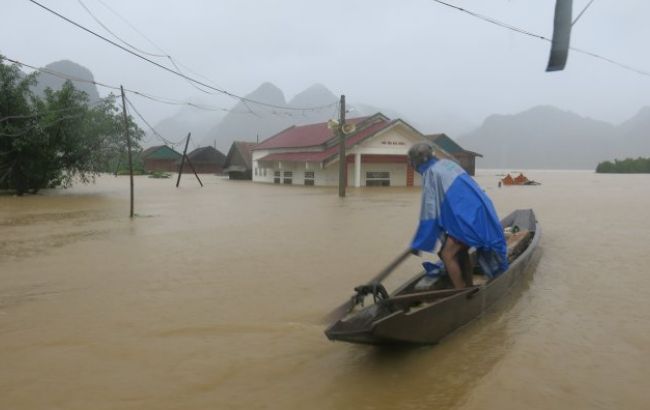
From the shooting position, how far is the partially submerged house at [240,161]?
140ft

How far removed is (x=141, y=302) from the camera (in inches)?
231

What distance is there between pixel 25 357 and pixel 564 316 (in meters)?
5.33

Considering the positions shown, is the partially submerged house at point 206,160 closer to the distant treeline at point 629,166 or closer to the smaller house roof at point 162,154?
the smaller house roof at point 162,154

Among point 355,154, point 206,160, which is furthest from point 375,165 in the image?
A: point 206,160

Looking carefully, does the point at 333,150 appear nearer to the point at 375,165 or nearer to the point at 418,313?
the point at 375,165

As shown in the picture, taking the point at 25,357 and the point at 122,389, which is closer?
the point at 122,389

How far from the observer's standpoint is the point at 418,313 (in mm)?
3932

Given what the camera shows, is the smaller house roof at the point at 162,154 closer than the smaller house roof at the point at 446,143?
No

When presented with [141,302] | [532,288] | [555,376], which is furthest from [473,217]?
[141,302]

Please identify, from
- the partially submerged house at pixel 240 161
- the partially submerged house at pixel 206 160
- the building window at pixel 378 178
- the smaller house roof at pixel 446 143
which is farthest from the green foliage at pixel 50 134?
the partially submerged house at pixel 206 160

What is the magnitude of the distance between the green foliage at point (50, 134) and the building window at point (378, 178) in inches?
557

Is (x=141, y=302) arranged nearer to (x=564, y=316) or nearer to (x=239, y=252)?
(x=239, y=252)

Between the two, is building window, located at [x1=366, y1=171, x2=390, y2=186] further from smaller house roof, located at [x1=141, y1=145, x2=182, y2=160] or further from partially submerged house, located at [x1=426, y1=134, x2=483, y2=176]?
smaller house roof, located at [x1=141, y1=145, x2=182, y2=160]

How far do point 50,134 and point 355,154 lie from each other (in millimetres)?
15277
